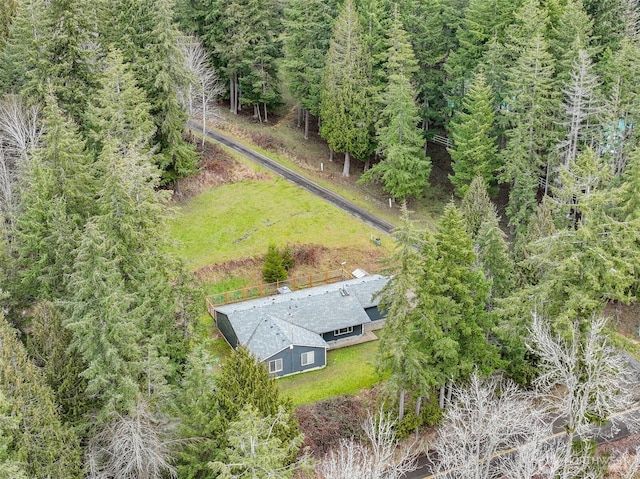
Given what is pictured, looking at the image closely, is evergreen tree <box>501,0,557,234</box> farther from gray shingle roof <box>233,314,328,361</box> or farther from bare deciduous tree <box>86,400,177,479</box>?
bare deciduous tree <box>86,400,177,479</box>

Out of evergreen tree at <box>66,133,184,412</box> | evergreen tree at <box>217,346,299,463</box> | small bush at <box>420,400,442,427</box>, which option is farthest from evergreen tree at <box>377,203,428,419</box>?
evergreen tree at <box>66,133,184,412</box>

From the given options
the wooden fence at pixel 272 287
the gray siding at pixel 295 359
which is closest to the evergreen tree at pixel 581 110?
the wooden fence at pixel 272 287

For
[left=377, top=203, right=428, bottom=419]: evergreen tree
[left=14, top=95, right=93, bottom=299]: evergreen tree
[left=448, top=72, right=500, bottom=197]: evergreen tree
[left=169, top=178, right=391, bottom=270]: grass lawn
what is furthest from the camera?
[left=448, top=72, right=500, bottom=197]: evergreen tree

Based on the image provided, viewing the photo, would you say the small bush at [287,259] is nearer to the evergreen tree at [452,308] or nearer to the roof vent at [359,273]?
the roof vent at [359,273]

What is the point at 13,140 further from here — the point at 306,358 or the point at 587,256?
the point at 587,256

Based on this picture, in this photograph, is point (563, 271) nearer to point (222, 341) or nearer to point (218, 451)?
point (218, 451)

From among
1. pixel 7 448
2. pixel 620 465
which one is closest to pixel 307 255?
pixel 620 465

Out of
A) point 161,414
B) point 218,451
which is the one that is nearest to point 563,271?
point 218,451
